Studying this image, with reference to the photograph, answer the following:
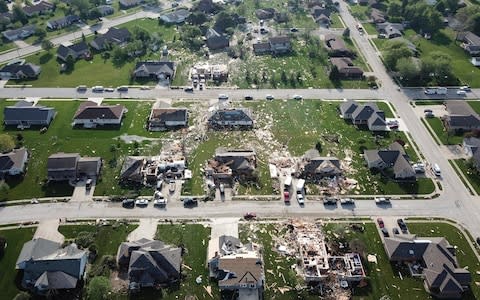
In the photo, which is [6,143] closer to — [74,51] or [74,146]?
[74,146]

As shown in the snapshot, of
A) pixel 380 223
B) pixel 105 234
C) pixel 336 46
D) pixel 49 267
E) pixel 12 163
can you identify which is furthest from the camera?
pixel 336 46

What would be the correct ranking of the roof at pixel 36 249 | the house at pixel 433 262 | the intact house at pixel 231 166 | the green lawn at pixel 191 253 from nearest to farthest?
the house at pixel 433 262 → the green lawn at pixel 191 253 → the roof at pixel 36 249 → the intact house at pixel 231 166

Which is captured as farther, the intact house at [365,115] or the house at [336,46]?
the house at [336,46]

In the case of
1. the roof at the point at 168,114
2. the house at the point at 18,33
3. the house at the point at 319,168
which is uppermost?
the house at the point at 18,33

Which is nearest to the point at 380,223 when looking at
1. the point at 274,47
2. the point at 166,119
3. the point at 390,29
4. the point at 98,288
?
the point at 98,288

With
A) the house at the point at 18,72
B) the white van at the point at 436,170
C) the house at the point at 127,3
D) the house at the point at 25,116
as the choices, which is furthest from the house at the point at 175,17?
the white van at the point at 436,170

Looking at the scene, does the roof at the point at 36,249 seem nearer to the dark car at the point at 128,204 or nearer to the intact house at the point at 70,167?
the dark car at the point at 128,204
